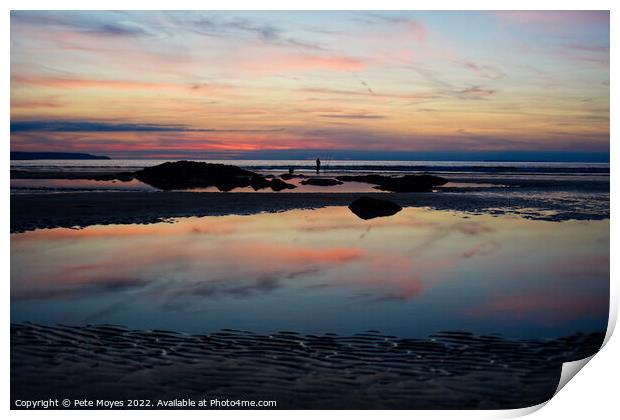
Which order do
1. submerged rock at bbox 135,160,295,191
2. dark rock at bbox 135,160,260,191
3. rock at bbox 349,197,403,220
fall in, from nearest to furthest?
rock at bbox 349,197,403,220 → submerged rock at bbox 135,160,295,191 → dark rock at bbox 135,160,260,191

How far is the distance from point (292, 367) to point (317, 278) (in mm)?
2696

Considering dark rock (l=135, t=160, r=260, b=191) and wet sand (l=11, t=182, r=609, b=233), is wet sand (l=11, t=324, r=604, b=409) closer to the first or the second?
wet sand (l=11, t=182, r=609, b=233)

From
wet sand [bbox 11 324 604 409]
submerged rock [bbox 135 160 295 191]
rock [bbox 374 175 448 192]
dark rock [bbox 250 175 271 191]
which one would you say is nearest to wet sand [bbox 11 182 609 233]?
rock [bbox 374 175 448 192]

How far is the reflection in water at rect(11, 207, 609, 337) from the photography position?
6984 millimetres

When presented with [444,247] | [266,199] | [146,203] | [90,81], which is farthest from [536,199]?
[90,81]

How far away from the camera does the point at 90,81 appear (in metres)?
9.05

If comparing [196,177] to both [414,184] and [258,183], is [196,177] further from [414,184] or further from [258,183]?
[414,184]

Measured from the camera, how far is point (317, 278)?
8.47 metres

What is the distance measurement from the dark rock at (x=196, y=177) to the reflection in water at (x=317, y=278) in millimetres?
11479

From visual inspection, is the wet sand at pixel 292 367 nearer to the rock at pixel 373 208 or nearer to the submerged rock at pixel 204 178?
the rock at pixel 373 208

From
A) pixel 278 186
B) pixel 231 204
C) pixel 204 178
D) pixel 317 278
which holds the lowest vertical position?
pixel 317 278

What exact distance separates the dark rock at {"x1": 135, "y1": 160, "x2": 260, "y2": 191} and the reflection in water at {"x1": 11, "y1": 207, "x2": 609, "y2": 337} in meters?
11.5

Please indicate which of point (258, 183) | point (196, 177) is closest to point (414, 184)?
point (258, 183)

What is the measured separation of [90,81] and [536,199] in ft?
46.1
